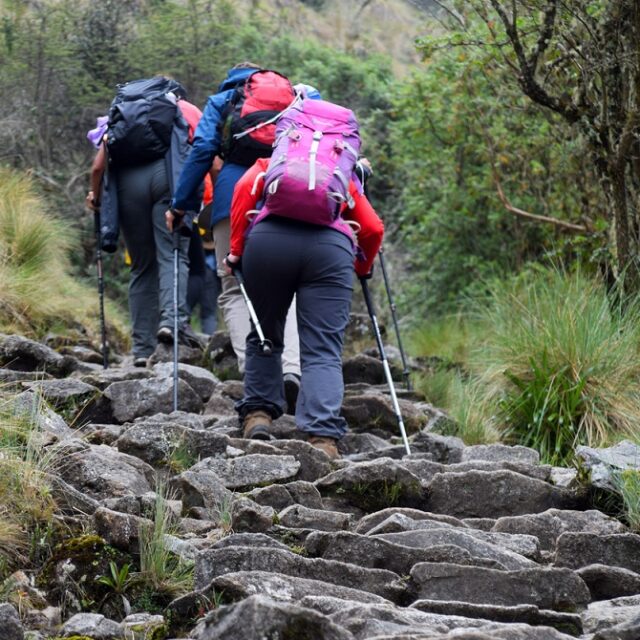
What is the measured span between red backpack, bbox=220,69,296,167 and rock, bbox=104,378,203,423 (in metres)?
1.66

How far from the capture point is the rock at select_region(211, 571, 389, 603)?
380cm

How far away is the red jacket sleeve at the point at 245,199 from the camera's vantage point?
7.18 metres

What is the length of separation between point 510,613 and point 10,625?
148 centimetres

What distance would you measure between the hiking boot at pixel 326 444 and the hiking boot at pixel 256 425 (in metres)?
0.27

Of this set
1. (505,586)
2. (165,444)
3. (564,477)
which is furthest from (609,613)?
(165,444)

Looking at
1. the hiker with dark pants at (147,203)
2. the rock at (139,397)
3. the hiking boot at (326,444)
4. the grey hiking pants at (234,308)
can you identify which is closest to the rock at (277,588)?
the hiking boot at (326,444)

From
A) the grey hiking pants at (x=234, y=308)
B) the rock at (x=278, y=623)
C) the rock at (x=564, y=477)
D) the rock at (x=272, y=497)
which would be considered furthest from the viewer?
the grey hiking pants at (x=234, y=308)

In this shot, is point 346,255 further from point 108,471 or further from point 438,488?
point 108,471

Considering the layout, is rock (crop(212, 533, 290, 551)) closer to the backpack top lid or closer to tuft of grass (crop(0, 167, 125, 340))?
the backpack top lid

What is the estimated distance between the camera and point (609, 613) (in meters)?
4.01

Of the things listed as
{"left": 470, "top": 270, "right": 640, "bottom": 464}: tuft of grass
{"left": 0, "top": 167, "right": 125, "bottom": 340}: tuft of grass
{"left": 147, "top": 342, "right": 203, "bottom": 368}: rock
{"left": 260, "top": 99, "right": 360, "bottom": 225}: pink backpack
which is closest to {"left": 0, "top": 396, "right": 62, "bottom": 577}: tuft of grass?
{"left": 260, "top": 99, "right": 360, "bottom": 225}: pink backpack

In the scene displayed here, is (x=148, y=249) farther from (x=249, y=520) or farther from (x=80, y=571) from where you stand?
(x=80, y=571)

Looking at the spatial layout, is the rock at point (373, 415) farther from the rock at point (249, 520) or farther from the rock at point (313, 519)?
the rock at point (249, 520)

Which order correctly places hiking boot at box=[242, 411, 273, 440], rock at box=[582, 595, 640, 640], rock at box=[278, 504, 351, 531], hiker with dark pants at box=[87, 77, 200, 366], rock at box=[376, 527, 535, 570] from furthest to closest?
hiker with dark pants at box=[87, 77, 200, 366] → hiking boot at box=[242, 411, 273, 440] → rock at box=[278, 504, 351, 531] → rock at box=[376, 527, 535, 570] → rock at box=[582, 595, 640, 640]
